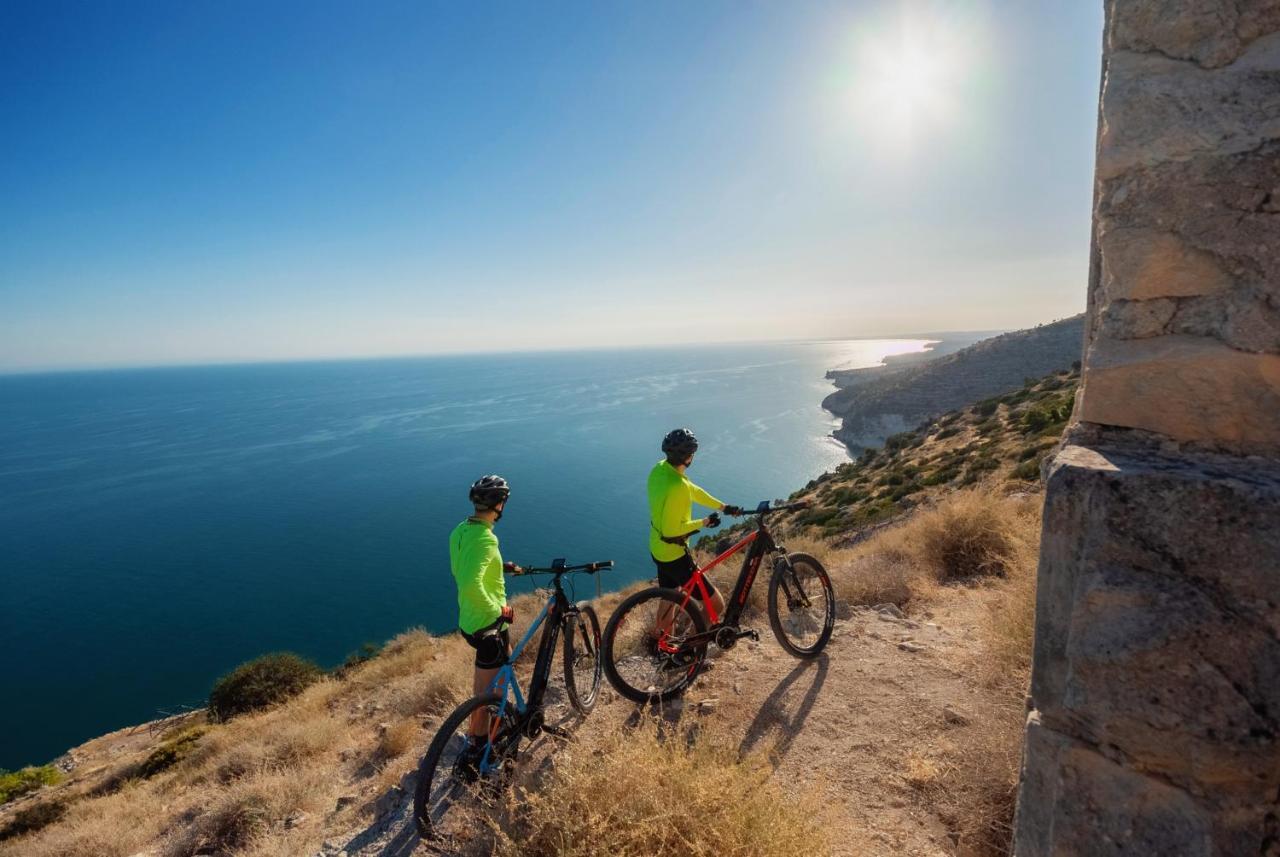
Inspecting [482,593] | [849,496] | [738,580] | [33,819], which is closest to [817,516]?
[849,496]

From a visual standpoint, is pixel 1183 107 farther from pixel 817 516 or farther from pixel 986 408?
pixel 986 408

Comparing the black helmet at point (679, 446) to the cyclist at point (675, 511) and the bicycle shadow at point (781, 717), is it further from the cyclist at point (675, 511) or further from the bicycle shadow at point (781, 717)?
the bicycle shadow at point (781, 717)

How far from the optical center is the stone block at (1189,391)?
1336mm

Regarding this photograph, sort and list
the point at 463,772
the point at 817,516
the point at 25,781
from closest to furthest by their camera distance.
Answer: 1. the point at 463,772
2. the point at 25,781
3. the point at 817,516

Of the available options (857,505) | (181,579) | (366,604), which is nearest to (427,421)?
(181,579)

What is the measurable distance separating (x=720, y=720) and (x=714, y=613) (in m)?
0.85

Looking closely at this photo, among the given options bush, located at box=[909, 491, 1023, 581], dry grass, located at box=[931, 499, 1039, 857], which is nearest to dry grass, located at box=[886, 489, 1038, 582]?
bush, located at box=[909, 491, 1023, 581]

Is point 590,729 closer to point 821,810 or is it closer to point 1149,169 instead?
point 821,810

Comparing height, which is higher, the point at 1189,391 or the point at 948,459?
the point at 1189,391

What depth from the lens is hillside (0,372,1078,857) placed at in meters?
2.70

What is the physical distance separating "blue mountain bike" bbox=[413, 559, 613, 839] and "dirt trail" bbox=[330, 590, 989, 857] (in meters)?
0.21

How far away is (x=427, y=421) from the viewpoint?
9219 cm

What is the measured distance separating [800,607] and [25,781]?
60.7 feet

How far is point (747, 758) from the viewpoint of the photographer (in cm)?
305
